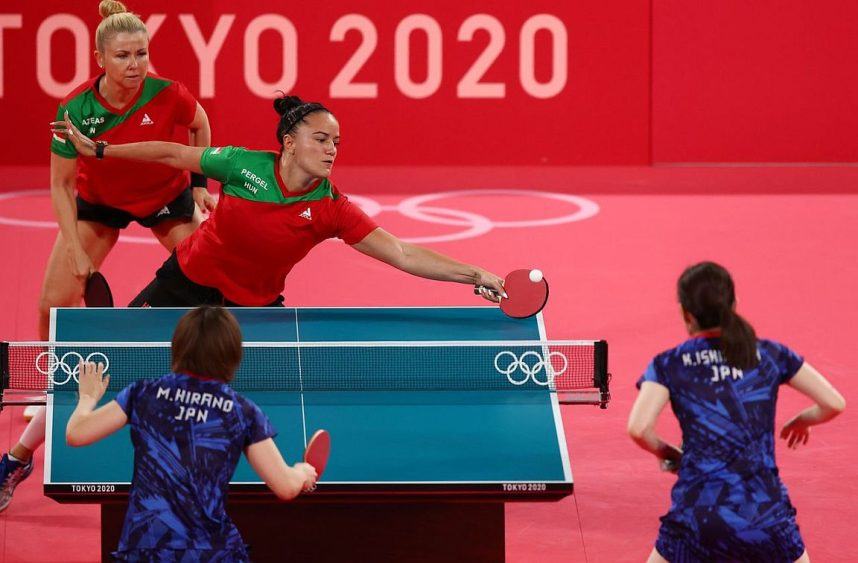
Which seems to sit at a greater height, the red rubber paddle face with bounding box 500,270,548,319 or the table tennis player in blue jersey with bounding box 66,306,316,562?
the red rubber paddle face with bounding box 500,270,548,319

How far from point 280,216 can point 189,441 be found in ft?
6.15

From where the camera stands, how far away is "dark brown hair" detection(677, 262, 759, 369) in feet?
12.6

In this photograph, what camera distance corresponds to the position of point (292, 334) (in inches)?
203

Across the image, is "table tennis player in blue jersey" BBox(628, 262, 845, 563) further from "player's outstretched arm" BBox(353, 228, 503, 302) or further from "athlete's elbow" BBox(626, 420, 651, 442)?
"player's outstretched arm" BBox(353, 228, 503, 302)

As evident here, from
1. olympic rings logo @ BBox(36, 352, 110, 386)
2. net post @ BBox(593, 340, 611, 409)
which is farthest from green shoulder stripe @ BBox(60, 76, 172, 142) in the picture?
net post @ BBox(593, 340, 611, 409)

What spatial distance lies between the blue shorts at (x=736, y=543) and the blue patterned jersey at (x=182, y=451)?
1.20 metres

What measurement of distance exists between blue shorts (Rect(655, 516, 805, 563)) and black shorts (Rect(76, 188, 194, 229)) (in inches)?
143

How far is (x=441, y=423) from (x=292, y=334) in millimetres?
757

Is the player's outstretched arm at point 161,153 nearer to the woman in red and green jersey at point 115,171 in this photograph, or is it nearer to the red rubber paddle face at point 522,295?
the woman in red and green jersey at point 115,171

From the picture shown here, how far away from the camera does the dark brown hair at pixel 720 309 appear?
3826 millimetres

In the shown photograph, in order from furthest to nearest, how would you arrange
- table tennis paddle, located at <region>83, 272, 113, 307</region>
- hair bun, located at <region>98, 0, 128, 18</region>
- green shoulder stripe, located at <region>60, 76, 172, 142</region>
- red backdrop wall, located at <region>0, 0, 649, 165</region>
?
red backdrop wall, located at <region>0, 0, 649, 165</region>
hair bun, located at <region>98, 0, 128, 18</region>
green shoulder stripe, located at <region>60, 76, 172, 142</region>
table tennis paddle, located at <region>83, 272, 113, 307</region>

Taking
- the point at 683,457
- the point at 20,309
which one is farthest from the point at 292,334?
the point at 20,309

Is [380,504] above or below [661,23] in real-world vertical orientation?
below

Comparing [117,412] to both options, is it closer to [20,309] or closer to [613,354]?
[613,354]
